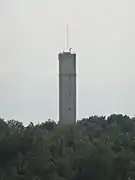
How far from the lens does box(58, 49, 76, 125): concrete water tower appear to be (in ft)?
190

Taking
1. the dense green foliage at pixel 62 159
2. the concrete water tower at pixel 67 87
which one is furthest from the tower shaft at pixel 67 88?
the dense green foliage at pixel 62 159

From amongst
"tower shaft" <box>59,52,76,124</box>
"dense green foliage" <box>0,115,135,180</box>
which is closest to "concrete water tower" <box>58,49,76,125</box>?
"tower shaft" <box>59,52,76,124</box>

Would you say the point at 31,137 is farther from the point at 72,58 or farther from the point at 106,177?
the point at 72,58

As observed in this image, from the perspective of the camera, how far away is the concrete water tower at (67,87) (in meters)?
58.1

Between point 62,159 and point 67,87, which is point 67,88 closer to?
point 67,87

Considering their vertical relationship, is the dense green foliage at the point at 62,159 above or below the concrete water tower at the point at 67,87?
below

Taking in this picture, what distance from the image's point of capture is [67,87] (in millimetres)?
59250

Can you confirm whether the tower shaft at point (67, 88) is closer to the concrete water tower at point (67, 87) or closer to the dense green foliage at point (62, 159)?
the concrete water tower at point (67, 87)

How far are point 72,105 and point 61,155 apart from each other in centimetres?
2300

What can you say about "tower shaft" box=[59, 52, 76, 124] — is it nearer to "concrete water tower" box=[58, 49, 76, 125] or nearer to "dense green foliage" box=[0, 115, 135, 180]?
"concrete water tower" box=[58, 49, 76, 125]

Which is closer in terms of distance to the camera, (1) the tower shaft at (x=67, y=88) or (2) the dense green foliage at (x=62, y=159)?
(2) the dense green foliage at (x=62, y=159)

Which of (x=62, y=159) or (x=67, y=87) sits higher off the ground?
(x=67, y=87)

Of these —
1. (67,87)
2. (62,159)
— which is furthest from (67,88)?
(62,159)

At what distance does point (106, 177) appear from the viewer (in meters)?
33.3
